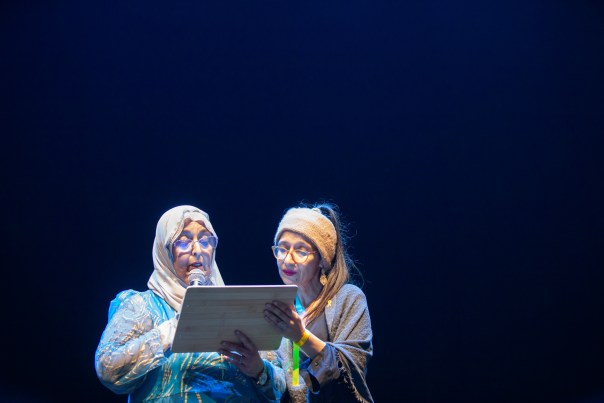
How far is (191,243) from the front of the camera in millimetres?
2238

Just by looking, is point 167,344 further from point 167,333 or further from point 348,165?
point 348,165

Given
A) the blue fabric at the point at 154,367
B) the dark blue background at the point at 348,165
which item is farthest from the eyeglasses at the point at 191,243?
the dark blue background at the point at 348,165

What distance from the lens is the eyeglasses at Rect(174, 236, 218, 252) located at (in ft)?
7.29

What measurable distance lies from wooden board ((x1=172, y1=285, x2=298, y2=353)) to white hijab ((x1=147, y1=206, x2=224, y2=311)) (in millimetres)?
248

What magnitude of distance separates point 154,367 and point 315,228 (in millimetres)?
737

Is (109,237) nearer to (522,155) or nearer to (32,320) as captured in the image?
(32,320)

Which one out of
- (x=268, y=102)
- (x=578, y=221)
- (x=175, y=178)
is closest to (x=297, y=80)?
(x=268, y=102)

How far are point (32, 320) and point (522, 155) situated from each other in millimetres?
2646

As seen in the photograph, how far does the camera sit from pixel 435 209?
3725 millimetres

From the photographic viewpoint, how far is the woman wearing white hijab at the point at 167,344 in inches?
77.5

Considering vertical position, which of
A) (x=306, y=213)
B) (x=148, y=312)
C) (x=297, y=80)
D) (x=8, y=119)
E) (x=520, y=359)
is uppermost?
(x=297, y=80)

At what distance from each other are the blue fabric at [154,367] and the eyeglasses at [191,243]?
175mm

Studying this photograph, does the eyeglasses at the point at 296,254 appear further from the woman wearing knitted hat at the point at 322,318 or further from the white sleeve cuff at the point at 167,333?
the white sleeve cuff at the point at 167,333

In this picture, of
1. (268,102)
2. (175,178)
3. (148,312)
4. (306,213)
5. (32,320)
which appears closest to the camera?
(148,312)
